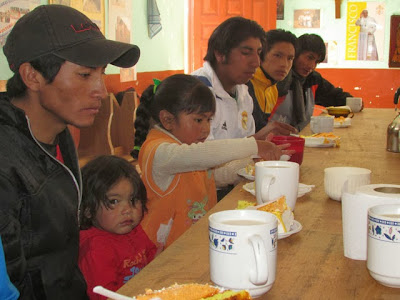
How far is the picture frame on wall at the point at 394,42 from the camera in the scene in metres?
Answer: 5.94

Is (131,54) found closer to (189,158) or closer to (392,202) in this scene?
(189,158)

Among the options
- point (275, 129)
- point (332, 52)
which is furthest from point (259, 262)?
point (332, 52)

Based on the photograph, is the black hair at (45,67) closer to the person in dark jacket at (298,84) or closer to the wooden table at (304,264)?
the wooden table at (304,264)

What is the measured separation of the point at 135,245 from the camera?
66.8 inches

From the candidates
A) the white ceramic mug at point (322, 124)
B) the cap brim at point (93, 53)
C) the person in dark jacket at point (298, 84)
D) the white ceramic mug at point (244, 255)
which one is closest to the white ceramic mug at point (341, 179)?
the white ceramic mug at point (244, 255)

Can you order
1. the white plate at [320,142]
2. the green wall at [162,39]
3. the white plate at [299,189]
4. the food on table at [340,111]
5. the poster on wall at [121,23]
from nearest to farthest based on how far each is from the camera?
the white plate at [299,189] → the white plate at [320,142] → the food on table at [340,111] → the poster on wall at [121,23] → the green wall at [162,39]

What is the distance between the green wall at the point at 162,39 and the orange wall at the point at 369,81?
6.28 feet

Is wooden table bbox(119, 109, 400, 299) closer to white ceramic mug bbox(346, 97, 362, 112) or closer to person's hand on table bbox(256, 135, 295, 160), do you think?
person's hand on table bbox(256, 135, 295, 160)

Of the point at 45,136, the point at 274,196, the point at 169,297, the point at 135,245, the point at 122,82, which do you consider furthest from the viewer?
the point at 122,82

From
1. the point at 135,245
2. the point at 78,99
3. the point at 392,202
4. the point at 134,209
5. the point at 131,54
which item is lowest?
the point at 135,245

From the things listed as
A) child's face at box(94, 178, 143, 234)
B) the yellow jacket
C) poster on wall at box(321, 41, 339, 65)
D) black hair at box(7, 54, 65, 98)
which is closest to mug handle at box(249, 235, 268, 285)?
black hair at box(7, 54, 65, 98)

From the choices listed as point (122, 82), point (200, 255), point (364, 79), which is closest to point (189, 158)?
point (200, 255)

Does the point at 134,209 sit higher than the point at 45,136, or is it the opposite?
the point at 45,136

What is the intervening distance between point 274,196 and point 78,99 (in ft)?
1.78
